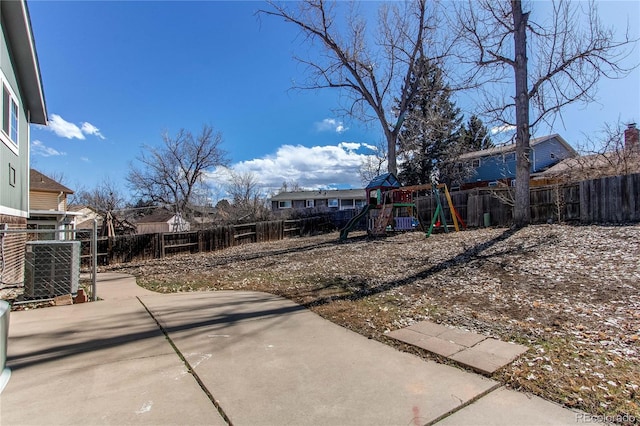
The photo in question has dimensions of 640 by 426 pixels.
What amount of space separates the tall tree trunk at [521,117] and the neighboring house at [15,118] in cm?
1340

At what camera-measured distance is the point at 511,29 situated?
37.8ft

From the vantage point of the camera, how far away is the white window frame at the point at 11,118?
6.68 meters

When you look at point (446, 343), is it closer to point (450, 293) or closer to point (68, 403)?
point (450, 293)

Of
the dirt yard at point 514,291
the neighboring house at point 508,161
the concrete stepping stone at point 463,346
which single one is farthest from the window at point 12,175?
the neighboring house at point 508,161

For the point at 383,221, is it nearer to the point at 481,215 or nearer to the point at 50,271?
the point at 481,215

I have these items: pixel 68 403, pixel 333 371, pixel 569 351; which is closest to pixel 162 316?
pixel 68 403

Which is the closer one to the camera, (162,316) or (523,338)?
(523,338)

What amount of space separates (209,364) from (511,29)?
13.6m

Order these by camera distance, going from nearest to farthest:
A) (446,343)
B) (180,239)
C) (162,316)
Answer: (446,343)
(162,316)
(180,239)

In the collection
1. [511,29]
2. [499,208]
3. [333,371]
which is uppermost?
[511,29]

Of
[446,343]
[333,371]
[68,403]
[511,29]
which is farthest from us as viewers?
[511,29]

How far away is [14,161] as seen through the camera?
25.6ft

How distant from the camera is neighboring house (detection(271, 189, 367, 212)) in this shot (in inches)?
1914

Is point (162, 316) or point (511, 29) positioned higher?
point (511, 29)
